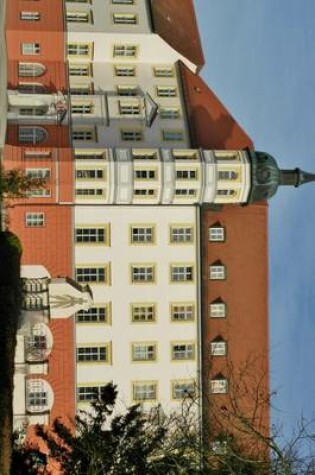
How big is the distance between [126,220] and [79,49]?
13.4 m

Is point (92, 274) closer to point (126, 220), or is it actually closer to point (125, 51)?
point (126, 220)

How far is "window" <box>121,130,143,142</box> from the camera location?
57.9m

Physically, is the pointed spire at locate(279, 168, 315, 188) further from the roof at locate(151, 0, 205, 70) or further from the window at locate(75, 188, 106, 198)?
the window at locate(75, 188, 106, 198)

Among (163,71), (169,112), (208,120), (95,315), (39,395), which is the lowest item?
(39,395)

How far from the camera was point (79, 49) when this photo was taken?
61.3 metres

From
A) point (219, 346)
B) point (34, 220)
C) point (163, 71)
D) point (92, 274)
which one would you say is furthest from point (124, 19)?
point (219, 346)

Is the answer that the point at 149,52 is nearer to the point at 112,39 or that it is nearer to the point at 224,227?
the point at 112,39

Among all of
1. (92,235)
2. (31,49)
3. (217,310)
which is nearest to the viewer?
(92,235)

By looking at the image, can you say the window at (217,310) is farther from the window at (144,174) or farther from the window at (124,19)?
the window at (124,19)

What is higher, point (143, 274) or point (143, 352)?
point (143, 274)

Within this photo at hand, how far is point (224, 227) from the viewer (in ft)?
192

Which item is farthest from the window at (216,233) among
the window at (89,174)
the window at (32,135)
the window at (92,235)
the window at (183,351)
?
the window at (32,135)

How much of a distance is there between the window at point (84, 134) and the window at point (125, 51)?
7.19 metres

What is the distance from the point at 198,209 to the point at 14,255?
63.3ft
